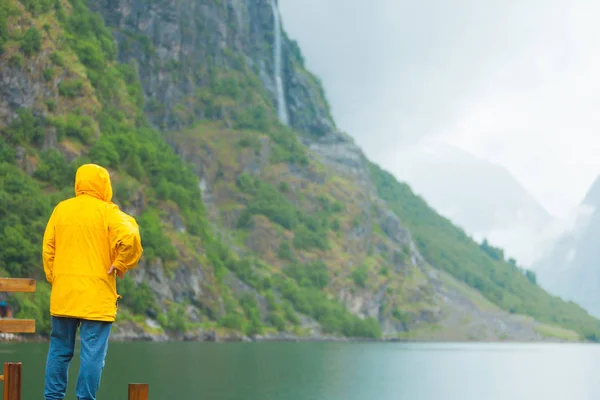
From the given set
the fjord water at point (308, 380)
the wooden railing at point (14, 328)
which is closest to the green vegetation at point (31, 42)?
the fjord water at point (308, 380)

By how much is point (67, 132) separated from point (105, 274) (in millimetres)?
139386

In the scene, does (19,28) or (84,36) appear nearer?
(19,28)

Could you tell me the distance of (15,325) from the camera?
15.4 metres

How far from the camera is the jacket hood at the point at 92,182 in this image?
15094 mm

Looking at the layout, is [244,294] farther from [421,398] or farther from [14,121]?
[421,398]

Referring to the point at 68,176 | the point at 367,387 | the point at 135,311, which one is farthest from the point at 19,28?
the point at 367,387

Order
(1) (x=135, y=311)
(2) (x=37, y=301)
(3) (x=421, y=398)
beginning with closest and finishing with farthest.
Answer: (3) (x=421, y=398)
(2) (x=37, y=301)
(1) (x=135, y=311)

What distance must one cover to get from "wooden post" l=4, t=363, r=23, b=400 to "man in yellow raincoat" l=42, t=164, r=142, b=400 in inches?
19.2

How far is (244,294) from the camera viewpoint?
602ft

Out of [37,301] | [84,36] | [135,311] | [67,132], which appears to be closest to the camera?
[37,301]

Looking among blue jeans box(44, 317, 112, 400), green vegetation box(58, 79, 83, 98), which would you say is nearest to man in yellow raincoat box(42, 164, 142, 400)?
blue jeans box(44, 317, 112, 400)

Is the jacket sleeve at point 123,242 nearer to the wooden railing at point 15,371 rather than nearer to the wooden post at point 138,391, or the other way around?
the wooden railing at point 15,371

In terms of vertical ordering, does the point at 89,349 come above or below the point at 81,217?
below

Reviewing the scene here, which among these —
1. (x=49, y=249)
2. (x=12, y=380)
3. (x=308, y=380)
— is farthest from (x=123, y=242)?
(x=308, y=380)
